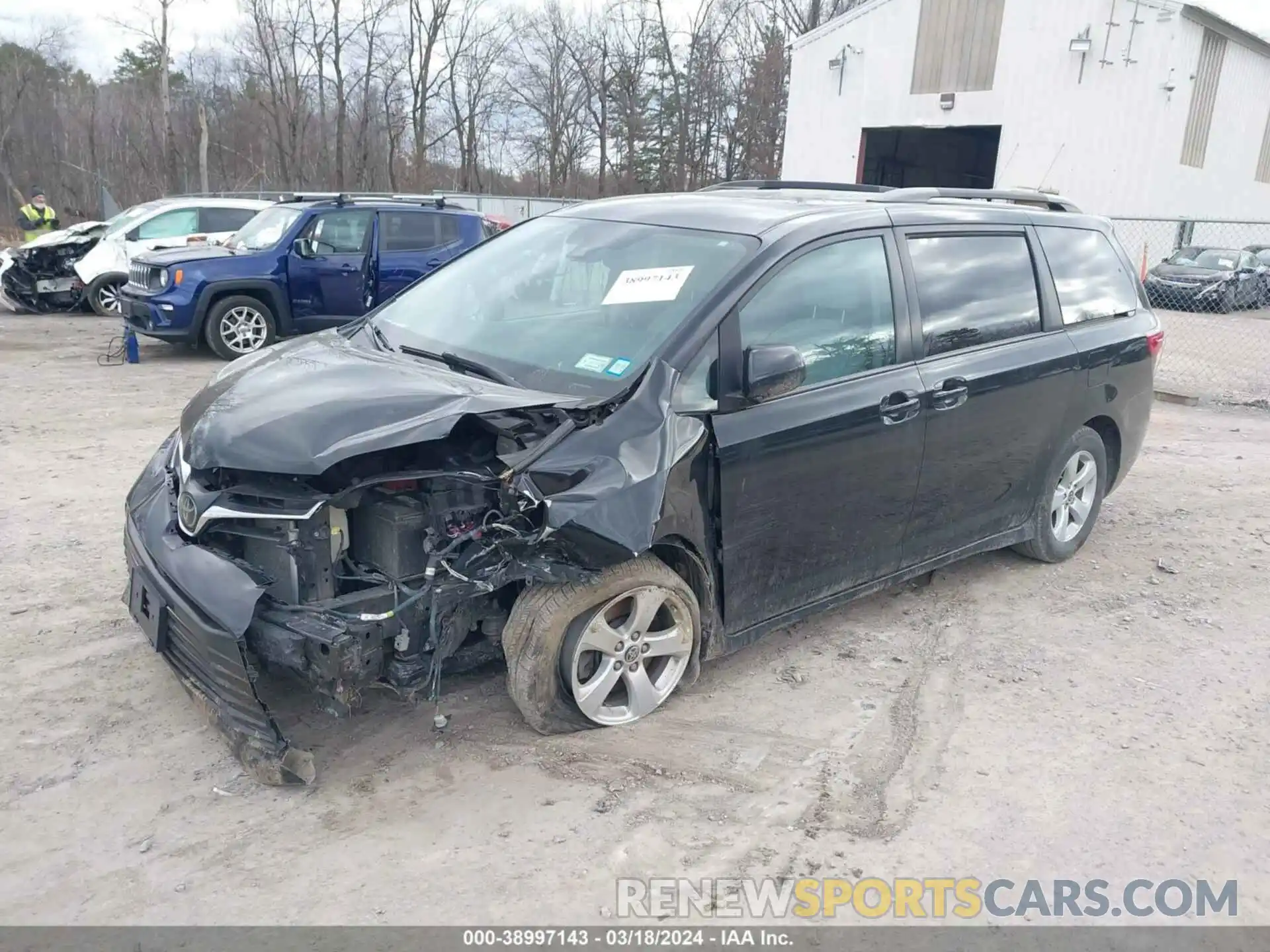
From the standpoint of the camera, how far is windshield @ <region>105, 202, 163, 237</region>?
13.2 meters

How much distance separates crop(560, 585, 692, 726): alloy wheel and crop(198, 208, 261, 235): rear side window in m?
12.0

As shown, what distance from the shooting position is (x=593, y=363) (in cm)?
353

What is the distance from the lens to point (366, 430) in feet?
9.98

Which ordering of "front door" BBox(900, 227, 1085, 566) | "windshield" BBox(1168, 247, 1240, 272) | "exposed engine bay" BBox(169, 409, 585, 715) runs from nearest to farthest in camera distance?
"exposed engine bay" BBox(169, 409, 585, 715), "front door" BBox(900, 227, 1085, 566), "windshield" BBox(1168, 247, 1240, 272)

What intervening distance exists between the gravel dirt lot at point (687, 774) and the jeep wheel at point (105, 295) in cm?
1018

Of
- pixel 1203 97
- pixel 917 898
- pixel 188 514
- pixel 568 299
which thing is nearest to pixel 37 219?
pixel 568 299

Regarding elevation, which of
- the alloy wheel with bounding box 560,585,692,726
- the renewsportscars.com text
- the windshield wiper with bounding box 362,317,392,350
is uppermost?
the windshield wiper with bounding box 362,317,392,350

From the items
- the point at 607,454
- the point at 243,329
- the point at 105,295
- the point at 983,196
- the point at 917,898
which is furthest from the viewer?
the point at 105,295

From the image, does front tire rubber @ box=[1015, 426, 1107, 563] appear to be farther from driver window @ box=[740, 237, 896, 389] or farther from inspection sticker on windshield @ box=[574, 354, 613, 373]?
inspection sticker on windshield @ box=[574, 354, 613, 373]

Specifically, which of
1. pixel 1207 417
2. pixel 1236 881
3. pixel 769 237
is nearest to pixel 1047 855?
pixel 1236 881

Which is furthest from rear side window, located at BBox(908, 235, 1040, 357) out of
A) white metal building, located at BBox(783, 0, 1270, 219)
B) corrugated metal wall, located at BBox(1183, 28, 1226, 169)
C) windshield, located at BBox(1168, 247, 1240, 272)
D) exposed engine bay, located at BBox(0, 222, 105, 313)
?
corrugated metal wall, located at BBox(1183, 28, 1226, 169)

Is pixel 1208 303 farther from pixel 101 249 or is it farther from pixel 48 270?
pixel 48 270

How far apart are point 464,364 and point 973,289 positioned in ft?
7.66

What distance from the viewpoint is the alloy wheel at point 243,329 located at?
1041 cm
